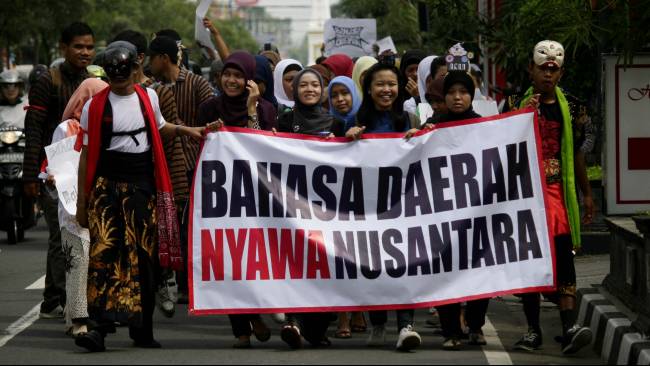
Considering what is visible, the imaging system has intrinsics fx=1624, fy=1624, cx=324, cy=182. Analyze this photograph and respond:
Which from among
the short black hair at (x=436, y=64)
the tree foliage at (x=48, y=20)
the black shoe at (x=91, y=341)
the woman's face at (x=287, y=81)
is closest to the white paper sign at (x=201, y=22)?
the woman's face at (x=287, y=81)

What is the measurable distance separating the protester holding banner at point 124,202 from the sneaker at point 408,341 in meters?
1.45

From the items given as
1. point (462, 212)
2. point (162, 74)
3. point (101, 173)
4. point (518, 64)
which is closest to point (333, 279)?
point (462, 212)

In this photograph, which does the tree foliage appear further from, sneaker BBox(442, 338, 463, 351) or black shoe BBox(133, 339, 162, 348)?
sneaker BBox(442, 338, 463, 351)

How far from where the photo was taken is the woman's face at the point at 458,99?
10.3 m

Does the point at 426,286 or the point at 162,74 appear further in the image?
the point at 162,74

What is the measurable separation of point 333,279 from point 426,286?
58cm

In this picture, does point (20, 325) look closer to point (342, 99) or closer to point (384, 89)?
point (342, 99)

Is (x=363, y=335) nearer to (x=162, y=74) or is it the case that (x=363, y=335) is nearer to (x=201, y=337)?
(x=201, y=337)

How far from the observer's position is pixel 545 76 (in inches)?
403

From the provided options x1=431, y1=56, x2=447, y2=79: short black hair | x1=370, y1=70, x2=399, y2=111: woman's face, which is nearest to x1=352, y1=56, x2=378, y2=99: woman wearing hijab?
x1=431, y1=56, x2=447, y2=79: short black hair

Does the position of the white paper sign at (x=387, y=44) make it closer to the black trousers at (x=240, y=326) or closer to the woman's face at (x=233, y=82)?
the woman's face at (x=233, y=82)

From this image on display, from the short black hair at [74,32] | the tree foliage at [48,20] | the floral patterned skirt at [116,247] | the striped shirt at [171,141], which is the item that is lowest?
the floral patterned skirt at [116,247]

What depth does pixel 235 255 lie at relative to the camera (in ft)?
33.1

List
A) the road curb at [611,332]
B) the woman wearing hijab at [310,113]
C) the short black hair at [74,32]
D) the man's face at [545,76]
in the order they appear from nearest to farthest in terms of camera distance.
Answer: the road curb at [611,332]
the man's face at [545,76]
the woman wearing hijab at [310,113]
the short black hair at [74,32]
